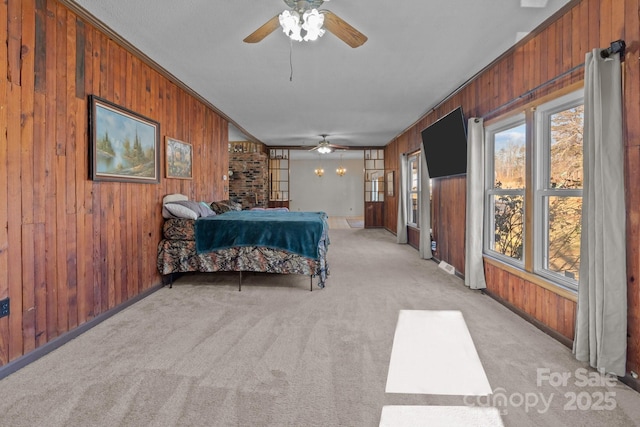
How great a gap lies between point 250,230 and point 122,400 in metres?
2.10

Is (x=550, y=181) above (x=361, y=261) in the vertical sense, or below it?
above

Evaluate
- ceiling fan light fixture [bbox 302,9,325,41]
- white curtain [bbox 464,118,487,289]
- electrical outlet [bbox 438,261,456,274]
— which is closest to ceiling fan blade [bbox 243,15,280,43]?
ceiling fan light fixture [bbox 302,9,325,41]

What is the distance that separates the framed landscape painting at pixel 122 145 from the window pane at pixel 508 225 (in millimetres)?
3756

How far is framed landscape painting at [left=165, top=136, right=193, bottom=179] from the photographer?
3830 millimetres

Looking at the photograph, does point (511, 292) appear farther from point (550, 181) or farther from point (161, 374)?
point (161, 374)

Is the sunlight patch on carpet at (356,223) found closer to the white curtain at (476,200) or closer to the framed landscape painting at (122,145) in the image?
the white curtain at (476,200)

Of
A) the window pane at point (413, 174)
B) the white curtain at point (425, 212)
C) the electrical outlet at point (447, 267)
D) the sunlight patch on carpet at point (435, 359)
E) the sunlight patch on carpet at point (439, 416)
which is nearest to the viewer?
the sunlight patch on carpet at point (439, 416)

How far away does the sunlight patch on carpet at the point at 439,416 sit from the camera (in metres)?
1.49

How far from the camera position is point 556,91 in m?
2.37

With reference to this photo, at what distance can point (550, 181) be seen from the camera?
8.73 feet

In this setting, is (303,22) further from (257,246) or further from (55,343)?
(55,343)

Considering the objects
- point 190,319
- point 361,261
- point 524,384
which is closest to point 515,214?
point 524,384

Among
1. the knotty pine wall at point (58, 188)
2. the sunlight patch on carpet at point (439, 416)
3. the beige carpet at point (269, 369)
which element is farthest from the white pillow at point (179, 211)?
the sunlight patch on carpet at point (439, 416)

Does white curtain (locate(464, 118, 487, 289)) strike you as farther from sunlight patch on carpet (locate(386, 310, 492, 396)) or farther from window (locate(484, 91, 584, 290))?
sunlight patch on carpet (locate(386, 310, 492, 396))
